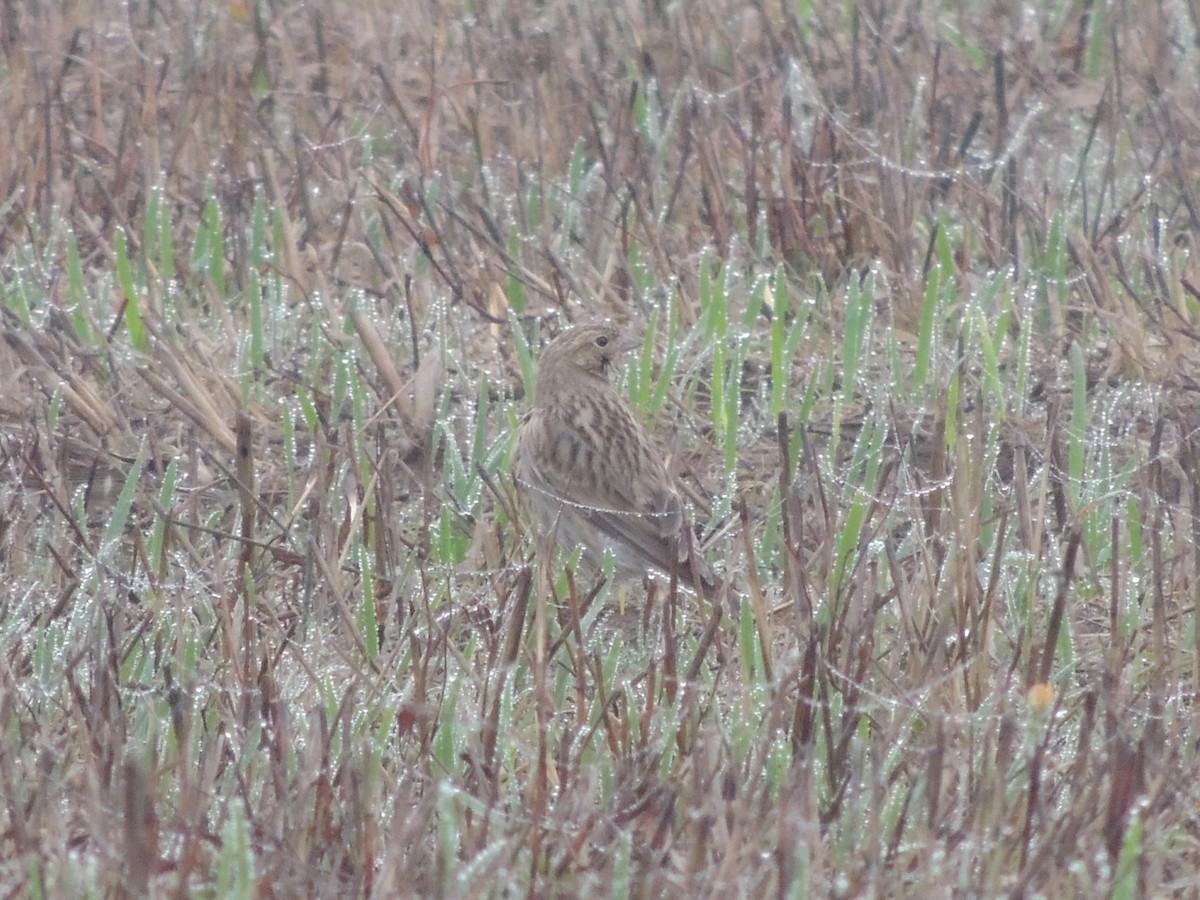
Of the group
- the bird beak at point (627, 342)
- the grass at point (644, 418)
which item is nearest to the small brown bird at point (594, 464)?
the bird beak at point (627, 342)

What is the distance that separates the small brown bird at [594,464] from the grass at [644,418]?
0.13 metres

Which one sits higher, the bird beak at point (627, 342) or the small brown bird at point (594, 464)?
the bird beak at point (627, 342)

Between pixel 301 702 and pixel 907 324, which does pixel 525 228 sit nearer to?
pixel 907 324

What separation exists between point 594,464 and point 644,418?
42 cm

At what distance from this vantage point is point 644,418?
5.50m

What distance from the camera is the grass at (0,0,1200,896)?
298 centimetres

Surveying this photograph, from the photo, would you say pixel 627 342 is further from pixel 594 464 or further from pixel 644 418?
pixel 594 464

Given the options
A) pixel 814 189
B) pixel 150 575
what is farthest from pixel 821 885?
pixel 814 189

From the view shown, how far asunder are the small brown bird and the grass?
0.42ft

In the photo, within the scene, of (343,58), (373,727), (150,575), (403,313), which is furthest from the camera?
(343,58)

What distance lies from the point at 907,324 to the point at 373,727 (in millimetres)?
2859

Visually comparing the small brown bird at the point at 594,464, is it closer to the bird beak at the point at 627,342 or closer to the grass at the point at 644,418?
the bird beak at the point at 627,342

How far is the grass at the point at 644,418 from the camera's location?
117 inches

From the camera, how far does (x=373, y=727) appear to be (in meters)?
3.64
